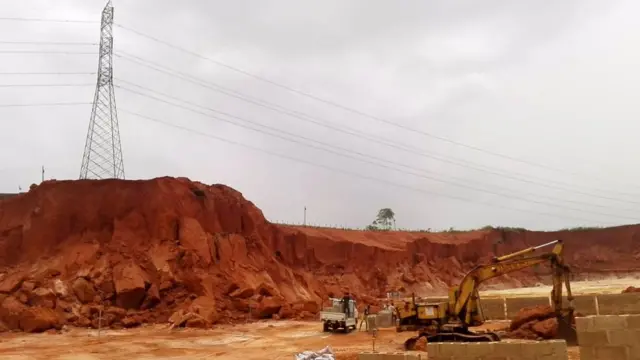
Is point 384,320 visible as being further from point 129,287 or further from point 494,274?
point 129,287

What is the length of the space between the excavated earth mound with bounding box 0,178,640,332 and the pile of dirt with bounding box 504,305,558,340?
15.1 m

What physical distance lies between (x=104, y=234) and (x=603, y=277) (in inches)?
1891

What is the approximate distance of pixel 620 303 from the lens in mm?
20016

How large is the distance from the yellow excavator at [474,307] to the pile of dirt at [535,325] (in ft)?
2.16

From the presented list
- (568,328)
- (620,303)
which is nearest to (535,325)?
(568,328)

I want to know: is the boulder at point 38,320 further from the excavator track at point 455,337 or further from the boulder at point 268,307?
the excavator track at point 455,337

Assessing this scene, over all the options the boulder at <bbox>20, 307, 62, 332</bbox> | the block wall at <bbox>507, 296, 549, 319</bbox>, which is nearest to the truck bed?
the block wall at <bbox>507, 296, 549, 319</bbox>

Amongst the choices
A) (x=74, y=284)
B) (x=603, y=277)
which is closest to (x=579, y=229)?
(x=603, y=277)

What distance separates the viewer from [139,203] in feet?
112

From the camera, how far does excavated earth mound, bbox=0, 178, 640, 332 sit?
27984 mm

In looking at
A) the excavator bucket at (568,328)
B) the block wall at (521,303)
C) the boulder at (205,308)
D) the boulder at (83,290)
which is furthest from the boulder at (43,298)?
the excavator bucket at (568,328)

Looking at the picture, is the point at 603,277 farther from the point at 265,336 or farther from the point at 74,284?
the point at 74,284

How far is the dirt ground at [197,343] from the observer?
18672 mm

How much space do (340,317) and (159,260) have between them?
12.3 metres
